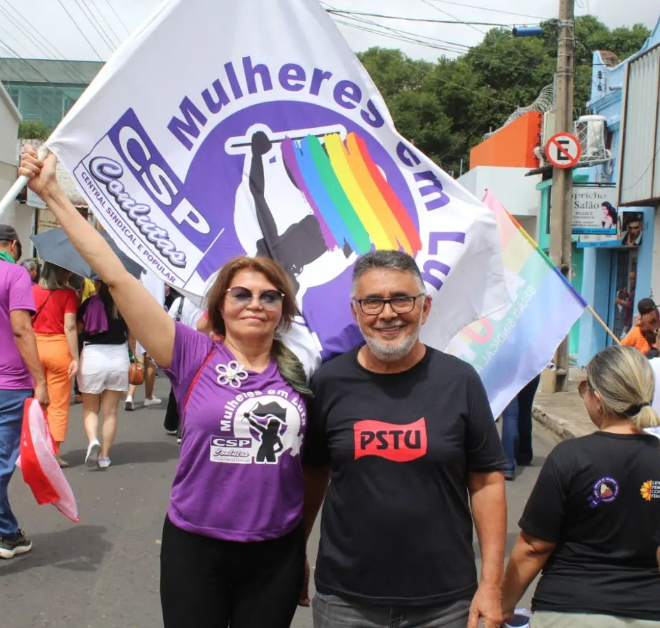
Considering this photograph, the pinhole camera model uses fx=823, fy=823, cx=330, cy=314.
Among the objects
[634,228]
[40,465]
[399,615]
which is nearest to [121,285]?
[399,615]

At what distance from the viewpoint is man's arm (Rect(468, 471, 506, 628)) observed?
2441mm

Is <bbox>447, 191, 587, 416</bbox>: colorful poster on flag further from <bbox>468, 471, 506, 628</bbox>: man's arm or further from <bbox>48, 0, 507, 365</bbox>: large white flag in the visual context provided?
<bbox>468, 471, 506, 628</bbox>: man's arm

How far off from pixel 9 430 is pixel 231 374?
2774mm

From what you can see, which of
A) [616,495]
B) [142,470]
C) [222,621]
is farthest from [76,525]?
[616,495]

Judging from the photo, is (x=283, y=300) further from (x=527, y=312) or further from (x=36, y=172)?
(x=527, y=312)

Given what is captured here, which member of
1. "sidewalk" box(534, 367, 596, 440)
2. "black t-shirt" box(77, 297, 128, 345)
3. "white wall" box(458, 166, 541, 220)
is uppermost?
"white wall" box(458, 166, 541, 220)

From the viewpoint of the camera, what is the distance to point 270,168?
341 cm

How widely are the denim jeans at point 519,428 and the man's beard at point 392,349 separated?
4911mm

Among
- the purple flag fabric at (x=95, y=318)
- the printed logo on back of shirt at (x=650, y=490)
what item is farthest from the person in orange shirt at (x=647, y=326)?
the printed logo on back of shirt at (x=650, y=490)

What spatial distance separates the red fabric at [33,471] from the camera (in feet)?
14.8

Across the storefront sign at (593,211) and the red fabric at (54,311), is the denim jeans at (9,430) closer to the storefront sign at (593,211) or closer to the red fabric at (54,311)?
the red fabric at (54,311)

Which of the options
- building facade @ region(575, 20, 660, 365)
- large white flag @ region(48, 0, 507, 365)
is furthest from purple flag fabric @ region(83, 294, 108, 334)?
building facade @ region(575, 20, 660, 365)

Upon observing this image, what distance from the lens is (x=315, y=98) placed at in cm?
348

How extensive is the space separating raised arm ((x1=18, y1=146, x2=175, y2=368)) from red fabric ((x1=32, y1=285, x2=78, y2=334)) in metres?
4.40
